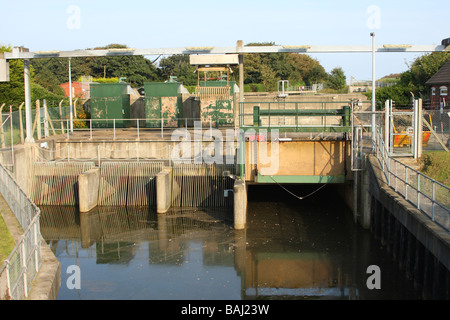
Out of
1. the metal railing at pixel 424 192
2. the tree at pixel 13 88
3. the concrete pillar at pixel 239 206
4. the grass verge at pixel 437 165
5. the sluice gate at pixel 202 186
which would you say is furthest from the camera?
the tree at pixel 13 88

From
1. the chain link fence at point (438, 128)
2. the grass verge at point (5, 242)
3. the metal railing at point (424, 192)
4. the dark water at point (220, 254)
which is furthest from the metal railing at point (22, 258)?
the chain link fence at point (438, 128)

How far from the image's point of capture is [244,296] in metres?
15.4

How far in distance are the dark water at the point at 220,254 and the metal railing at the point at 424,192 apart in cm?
230

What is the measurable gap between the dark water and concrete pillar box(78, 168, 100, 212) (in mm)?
502

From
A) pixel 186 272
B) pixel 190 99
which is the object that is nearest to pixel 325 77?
pixel 190 99

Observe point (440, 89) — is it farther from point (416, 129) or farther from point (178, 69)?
point (178, 69)

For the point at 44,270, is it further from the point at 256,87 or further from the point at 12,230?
the point at 256,87

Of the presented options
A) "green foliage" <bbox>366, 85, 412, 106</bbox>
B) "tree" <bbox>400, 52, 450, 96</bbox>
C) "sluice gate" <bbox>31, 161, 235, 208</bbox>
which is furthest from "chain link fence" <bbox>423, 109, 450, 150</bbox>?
"tree" <bbox>400, 52, 450, 96</bbox>

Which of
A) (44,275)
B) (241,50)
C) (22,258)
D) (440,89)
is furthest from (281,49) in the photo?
(440,89)

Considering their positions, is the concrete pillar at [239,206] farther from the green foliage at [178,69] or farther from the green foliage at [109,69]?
the green foliage at [109,69]

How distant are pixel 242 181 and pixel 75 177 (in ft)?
29.8

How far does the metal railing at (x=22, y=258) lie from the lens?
1016cm

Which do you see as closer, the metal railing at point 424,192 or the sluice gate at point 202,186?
the metal railing at point 424,192

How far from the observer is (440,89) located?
130 feet
